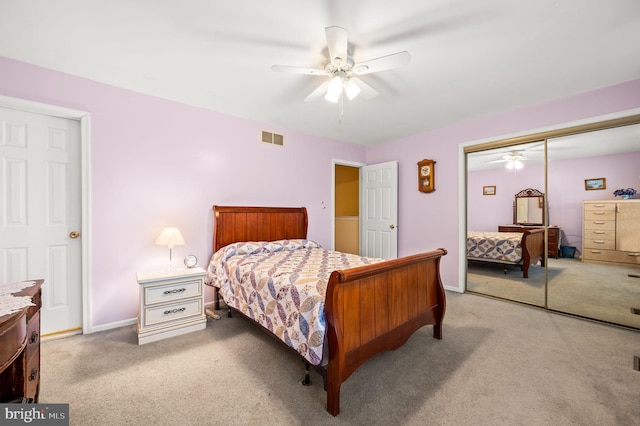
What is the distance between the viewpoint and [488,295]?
3852mm

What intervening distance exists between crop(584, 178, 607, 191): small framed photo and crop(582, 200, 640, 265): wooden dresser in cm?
18

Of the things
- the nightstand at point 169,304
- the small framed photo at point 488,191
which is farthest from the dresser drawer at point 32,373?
the small framed photo at point 488,191

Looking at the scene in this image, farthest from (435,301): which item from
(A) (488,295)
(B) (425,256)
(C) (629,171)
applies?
(C) (629,171)

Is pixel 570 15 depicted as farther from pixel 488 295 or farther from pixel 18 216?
pixel 18 216

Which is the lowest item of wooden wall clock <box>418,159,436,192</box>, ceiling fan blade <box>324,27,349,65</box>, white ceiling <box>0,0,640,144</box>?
wooden wall clock <box>418,159,436,192</box>

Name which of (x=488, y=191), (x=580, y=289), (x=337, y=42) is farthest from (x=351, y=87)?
(x=580, y=289)

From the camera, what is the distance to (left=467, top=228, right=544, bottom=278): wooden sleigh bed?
13.1 feet

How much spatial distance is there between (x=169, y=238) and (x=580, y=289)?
5.09m

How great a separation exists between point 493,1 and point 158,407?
3.33 meters

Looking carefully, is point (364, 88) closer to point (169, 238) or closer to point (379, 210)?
point (169, 238)

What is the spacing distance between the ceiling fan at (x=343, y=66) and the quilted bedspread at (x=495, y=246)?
10.1 feet

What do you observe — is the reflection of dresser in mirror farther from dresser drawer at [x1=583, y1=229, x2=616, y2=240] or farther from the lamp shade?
the lamp shade

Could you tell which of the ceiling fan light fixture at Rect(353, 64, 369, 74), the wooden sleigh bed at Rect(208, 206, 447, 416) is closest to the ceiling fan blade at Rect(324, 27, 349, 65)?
the ceiling fan light fixture at Rect(353, 64, 369, 74)

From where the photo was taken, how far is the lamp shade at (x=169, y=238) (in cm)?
283
